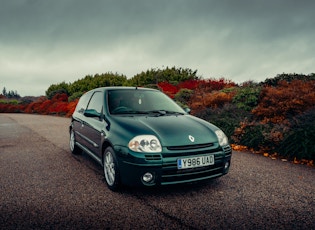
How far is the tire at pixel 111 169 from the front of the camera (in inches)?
129

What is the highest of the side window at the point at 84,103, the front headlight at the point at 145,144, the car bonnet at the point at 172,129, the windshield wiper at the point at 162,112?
the side window at the point at 84,103

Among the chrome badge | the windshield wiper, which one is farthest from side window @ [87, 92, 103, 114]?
the chrome badge

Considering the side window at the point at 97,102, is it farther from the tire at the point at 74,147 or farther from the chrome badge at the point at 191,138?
the chrome badge at the point at 191,138

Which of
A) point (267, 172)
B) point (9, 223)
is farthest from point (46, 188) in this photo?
point (267, 172)

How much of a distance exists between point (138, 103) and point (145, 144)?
1.33m

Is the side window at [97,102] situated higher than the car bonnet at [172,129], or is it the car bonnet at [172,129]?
the side window at [97,102]

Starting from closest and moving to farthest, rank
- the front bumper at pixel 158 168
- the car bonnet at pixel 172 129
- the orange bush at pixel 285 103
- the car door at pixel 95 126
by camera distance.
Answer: the front bumper at pixel 158 168
the car bonnet at pixel 172 129
the car door at pixel 95 126
the orange bush at pixel 285 103

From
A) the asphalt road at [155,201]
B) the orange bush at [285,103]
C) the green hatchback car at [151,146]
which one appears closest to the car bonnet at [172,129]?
the green hatchback car at [151,146]

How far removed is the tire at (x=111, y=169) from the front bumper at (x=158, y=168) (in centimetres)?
12

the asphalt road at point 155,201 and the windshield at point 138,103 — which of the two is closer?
the asphalt road at point 155,201

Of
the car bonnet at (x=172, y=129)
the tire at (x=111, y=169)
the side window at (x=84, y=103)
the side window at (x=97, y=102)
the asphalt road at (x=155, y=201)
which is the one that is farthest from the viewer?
the side window at (x=84, y=103)

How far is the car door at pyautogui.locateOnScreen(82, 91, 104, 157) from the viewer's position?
393 centimetres

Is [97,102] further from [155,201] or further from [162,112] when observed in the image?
[155,201]

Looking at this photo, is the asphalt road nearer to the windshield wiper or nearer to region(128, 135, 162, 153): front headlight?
region(128, 135, 162, 153): front headlight
